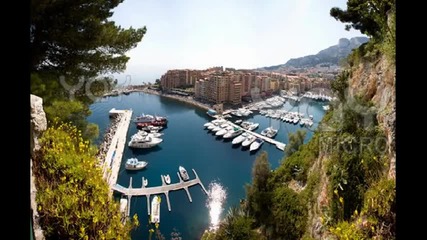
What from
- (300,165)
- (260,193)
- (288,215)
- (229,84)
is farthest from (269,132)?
(288,215)

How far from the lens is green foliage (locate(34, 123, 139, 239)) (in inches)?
54.6

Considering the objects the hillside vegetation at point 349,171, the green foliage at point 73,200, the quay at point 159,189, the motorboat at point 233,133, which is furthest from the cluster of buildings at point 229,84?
the green foliage at point 73,200

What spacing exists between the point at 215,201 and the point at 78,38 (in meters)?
10.6

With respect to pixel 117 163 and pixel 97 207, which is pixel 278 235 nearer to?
pixel 97 207

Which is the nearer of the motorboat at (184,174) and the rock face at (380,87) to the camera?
the rock face at (380,87)

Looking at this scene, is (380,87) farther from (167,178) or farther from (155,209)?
(167,178)

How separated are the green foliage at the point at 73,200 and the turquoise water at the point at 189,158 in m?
8.20

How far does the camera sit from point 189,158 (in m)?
16.9

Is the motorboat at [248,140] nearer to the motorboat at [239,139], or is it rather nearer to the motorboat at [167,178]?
the motorboat at [239,139]

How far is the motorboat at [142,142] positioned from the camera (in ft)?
54.4

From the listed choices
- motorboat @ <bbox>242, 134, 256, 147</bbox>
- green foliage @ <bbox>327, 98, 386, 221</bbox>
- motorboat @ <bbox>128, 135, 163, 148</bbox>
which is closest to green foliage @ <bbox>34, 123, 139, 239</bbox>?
green foliage @ <bbox>327, 98, 386, 221</bbox>
